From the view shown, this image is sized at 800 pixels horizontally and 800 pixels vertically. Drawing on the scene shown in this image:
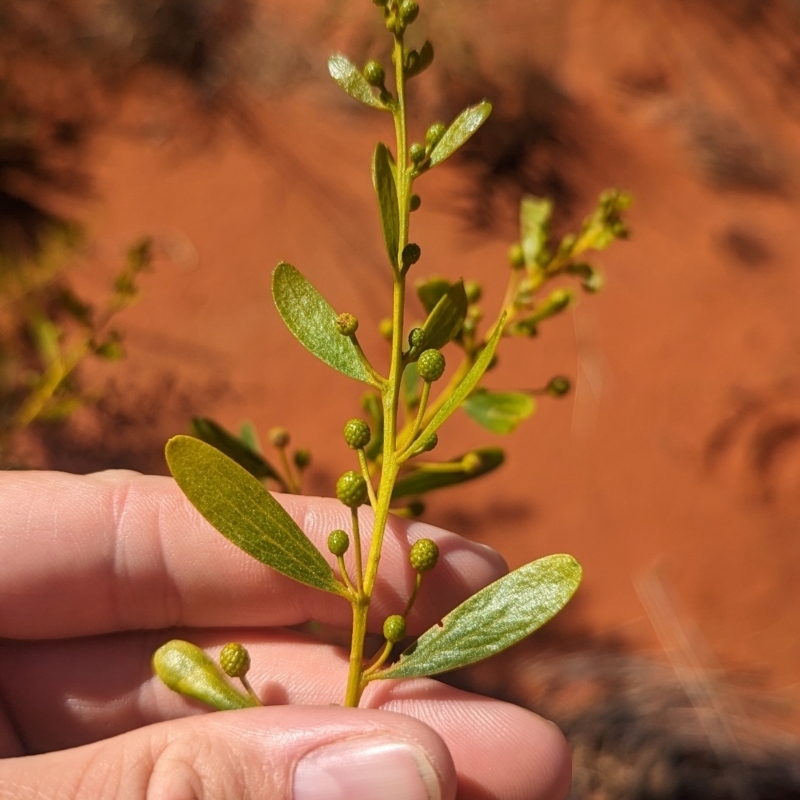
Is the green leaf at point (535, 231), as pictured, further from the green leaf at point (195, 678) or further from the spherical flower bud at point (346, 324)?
the green leaf at point (195, 678)

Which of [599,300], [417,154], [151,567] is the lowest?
[151,567]

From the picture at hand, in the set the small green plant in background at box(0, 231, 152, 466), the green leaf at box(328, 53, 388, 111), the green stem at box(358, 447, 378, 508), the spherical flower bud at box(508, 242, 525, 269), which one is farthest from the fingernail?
the small green plant in background at box(0, 231, 152, 466)

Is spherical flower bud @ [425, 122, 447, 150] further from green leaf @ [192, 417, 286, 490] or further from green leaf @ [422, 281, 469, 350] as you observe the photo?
green leaf @ [192, 417, 286, 490]

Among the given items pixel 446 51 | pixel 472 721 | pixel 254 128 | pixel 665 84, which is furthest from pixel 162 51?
pixel 472 721

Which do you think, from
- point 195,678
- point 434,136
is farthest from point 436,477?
point 434,136

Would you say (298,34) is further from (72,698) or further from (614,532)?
(72,698)

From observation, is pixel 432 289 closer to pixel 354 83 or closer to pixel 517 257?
pixel 517 257

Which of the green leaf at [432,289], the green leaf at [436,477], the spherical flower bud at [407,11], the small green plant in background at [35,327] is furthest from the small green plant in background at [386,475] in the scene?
the small green plant in background at [35,327]
